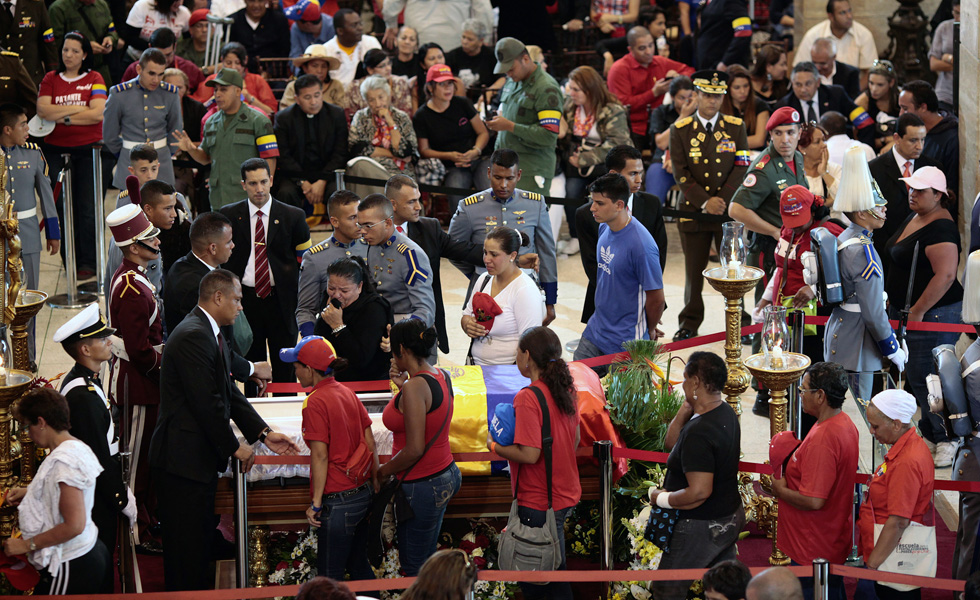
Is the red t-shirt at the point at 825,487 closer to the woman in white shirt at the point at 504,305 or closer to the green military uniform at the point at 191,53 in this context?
the woman in white shirt at the point at 504,305

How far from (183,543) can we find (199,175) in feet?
22.1

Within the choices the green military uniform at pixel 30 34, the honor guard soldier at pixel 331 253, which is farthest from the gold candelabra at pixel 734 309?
the green military uniform at pixel 30 34

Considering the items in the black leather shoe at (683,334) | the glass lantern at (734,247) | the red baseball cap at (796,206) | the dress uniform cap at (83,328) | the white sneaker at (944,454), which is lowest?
the white sneaker at (944,454)

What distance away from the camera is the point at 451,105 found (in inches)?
439

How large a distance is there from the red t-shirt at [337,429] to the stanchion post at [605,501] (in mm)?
1140

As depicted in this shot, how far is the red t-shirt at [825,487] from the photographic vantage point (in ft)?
17.5

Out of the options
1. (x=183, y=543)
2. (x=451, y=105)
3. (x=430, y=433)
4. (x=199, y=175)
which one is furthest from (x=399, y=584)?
(x=199, y=175)

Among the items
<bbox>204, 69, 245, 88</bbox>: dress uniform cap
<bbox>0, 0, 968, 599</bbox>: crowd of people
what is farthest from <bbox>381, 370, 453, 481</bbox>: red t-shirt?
<bbox>204, 69, 245, 88</bbox>: dress uniform cap

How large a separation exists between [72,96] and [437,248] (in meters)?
4.35

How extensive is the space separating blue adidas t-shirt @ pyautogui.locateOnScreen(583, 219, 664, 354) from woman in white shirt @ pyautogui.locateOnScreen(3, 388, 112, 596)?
327 cm

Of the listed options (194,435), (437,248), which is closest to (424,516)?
(194,435)

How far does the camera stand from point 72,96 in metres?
10.6

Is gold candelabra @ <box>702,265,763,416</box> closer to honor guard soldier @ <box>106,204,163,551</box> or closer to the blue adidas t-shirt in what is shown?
the blue adidas t-shirt

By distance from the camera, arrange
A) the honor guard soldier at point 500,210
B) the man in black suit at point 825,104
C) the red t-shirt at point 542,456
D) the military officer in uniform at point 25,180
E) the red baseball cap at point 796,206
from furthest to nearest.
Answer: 1. the man in black suit at point 825,104
2. the military officer in uniform at point 25,180
3. the honor guard soldier at point 500,210
4. the red baseball cap at point 796,206
5. the red t-shirt at point 542,456
